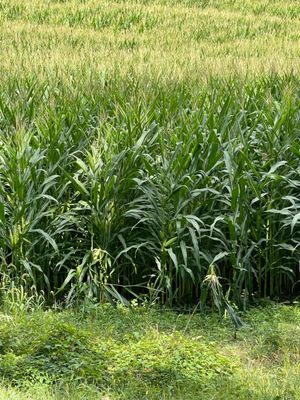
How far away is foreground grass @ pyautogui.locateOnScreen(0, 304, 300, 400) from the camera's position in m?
4.20

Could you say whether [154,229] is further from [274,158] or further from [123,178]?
[274,158]

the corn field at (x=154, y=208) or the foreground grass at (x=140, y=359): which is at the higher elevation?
the corn field at (x=154, y=208)

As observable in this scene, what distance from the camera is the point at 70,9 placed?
18328 millimetres

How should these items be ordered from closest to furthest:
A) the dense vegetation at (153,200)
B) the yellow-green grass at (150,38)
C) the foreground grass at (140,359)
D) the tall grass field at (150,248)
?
the foreground grass at (140,359) < the tall grass field at (150,248) < the dense vegetation at (153,200) < the yellow-green grass at (150,38)

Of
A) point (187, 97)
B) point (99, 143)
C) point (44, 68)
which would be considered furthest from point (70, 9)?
point (99, 143)

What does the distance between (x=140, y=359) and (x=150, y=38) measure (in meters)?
10.3

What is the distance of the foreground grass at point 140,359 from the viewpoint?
4199 millimetres

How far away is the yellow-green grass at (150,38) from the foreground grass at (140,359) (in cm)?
343

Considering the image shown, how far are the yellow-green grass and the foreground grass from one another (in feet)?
11.3

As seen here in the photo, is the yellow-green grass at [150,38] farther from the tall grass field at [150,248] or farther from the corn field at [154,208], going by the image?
the corn field at [154,208]

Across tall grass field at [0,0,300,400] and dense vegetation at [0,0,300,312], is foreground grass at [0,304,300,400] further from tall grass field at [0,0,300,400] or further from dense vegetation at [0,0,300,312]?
dense vegetation at [0,0,300,312]

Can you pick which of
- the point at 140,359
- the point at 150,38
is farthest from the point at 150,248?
the point at 150,38

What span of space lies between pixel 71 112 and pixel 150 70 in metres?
2.24

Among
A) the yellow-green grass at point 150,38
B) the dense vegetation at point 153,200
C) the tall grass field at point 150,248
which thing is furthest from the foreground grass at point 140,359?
the yellow-green grass at point 150,38
